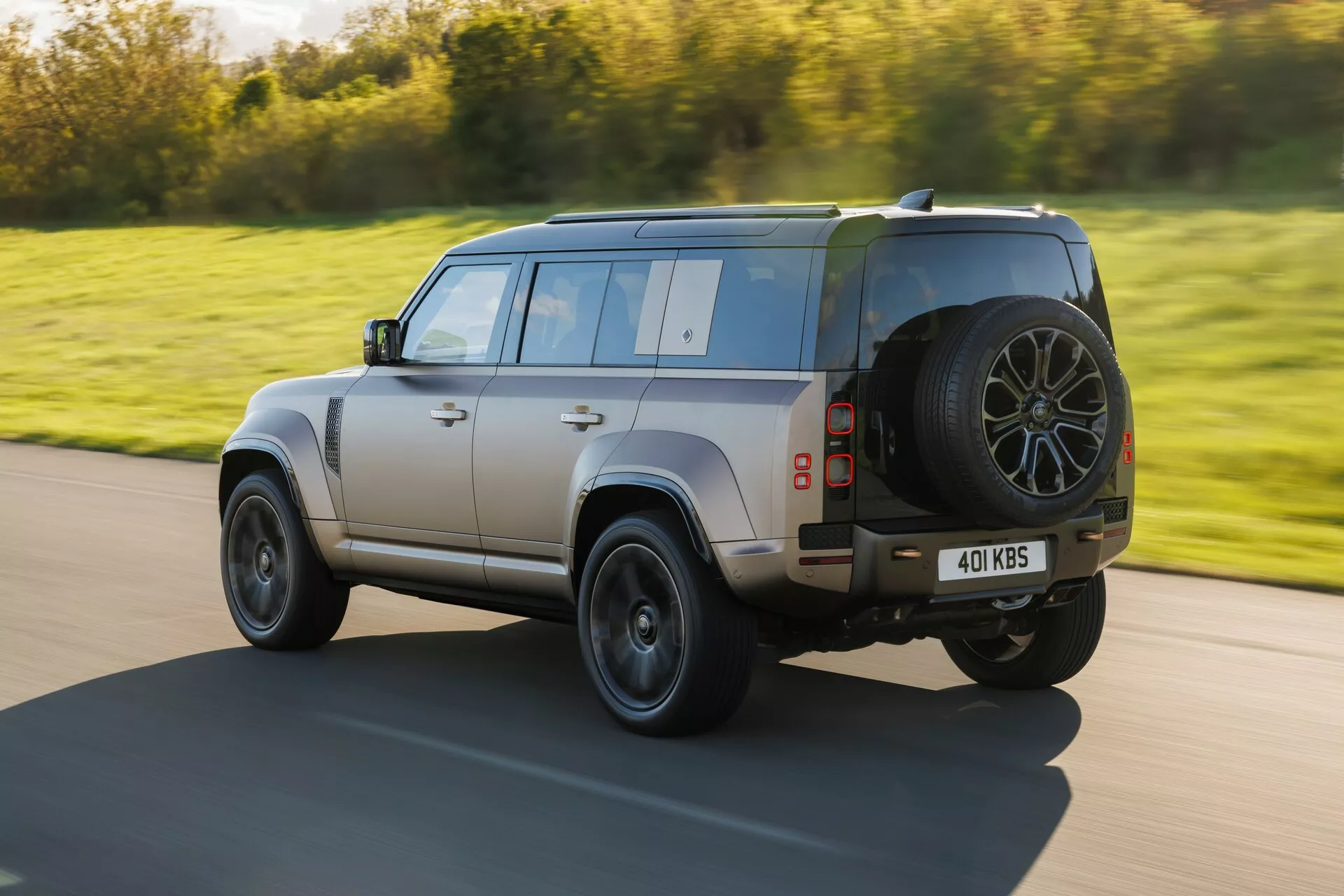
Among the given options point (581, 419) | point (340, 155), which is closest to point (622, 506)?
point (581, 419)

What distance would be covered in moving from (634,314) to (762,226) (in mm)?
651

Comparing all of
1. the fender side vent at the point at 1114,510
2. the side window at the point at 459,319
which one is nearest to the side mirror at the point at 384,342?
the side window at the point at 459,319

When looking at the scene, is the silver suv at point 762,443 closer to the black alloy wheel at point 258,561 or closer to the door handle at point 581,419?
the door handle at point 581,419

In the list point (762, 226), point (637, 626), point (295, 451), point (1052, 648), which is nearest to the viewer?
point (762, 226)

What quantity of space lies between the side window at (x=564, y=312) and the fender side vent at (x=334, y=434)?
3.65ft

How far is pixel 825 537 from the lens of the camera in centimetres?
551

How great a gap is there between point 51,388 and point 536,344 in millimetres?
19388

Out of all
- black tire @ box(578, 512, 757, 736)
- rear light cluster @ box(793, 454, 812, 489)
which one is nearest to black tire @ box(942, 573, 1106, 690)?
black tire @ box(578, 512, 757, 736)

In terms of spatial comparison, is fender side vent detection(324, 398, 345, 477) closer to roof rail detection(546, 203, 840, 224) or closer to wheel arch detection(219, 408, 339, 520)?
wheel arch detection(219, 408, 339, 520)

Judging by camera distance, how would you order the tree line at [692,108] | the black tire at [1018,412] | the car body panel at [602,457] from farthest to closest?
1. the tree line at [692,108]
2. the car body panel at [602,457]
3. the black tire at [1018,412]

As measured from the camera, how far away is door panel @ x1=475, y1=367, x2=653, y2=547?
616cm

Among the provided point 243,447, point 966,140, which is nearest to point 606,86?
point 966,140

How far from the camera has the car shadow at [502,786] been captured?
4.58 m

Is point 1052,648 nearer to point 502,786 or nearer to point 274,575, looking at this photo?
point 502,786
